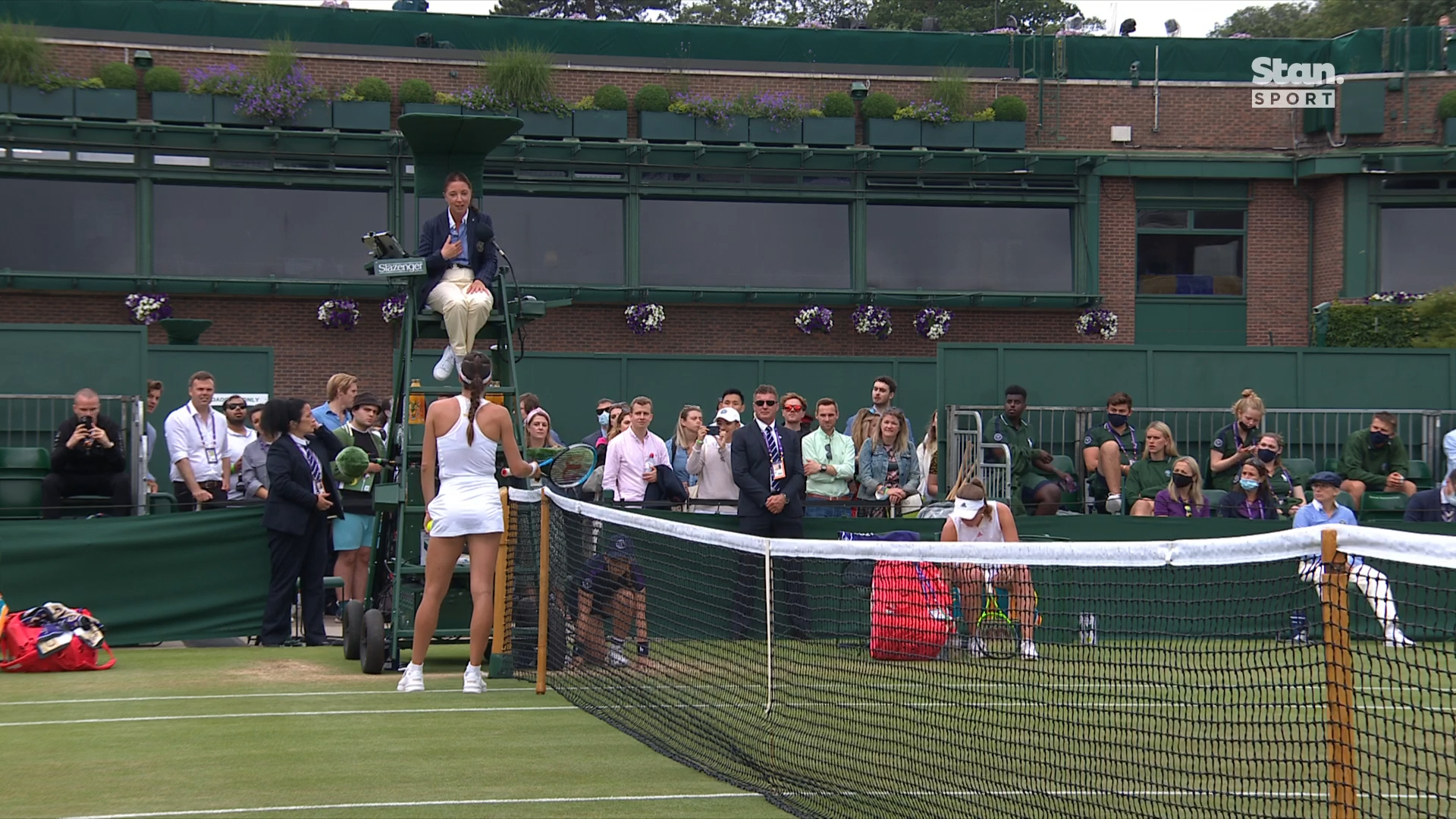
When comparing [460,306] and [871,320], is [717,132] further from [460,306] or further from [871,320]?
[460,306]

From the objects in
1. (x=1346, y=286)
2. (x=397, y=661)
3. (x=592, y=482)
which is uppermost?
(x=1346, y=286)

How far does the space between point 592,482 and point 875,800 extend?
27.8 feet

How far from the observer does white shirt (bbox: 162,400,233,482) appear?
15039 mm

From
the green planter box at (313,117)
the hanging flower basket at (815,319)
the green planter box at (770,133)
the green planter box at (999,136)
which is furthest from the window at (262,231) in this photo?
the green planter box at (999,136)

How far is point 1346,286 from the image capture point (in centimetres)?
2716

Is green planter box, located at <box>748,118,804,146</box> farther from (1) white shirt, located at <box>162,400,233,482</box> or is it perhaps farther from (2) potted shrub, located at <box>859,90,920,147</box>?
(1) white shirt, located at <box>162,400,233,482</box>

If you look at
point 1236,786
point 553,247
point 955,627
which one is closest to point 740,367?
point 553,247

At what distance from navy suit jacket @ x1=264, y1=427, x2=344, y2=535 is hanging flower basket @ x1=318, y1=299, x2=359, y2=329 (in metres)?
11.5

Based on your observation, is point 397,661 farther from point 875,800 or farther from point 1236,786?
point 1236,786

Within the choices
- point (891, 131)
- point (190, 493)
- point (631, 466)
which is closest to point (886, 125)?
point (891, 131)

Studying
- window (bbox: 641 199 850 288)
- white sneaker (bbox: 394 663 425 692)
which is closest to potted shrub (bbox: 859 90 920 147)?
window (bbox: 641 199 850 288)

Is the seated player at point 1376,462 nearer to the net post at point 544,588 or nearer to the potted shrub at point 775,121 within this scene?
the net post at point 544,588

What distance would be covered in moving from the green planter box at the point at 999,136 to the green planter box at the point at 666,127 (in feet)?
15.3

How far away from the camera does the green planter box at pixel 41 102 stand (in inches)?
931
